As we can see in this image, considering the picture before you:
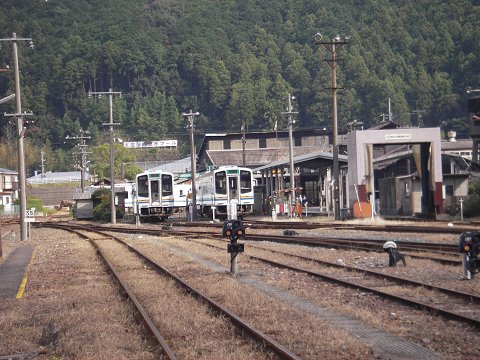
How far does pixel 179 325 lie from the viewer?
10.0 m

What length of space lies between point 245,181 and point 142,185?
7602 millimetres

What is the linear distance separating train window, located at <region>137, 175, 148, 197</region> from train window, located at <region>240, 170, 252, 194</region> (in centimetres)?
724

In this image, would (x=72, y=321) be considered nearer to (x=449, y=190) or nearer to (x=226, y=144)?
(x=449, y=190)

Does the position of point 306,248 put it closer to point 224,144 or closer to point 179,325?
point 179,325

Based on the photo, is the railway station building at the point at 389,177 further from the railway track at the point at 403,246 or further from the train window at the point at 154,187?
the railway track at the point at 403,246

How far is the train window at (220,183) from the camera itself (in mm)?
47656

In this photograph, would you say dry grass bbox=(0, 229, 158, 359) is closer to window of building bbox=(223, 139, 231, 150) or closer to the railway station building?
the railway station building

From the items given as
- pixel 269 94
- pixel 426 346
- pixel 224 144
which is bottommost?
pixel 426 346

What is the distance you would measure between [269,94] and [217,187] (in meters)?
96.5

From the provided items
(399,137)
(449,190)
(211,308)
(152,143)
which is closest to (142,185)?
(449,190)

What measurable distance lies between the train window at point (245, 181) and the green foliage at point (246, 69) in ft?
215

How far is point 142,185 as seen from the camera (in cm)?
5272

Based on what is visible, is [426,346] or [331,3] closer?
[426,346]

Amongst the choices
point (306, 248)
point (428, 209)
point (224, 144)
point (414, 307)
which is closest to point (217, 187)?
point (428, 209)
